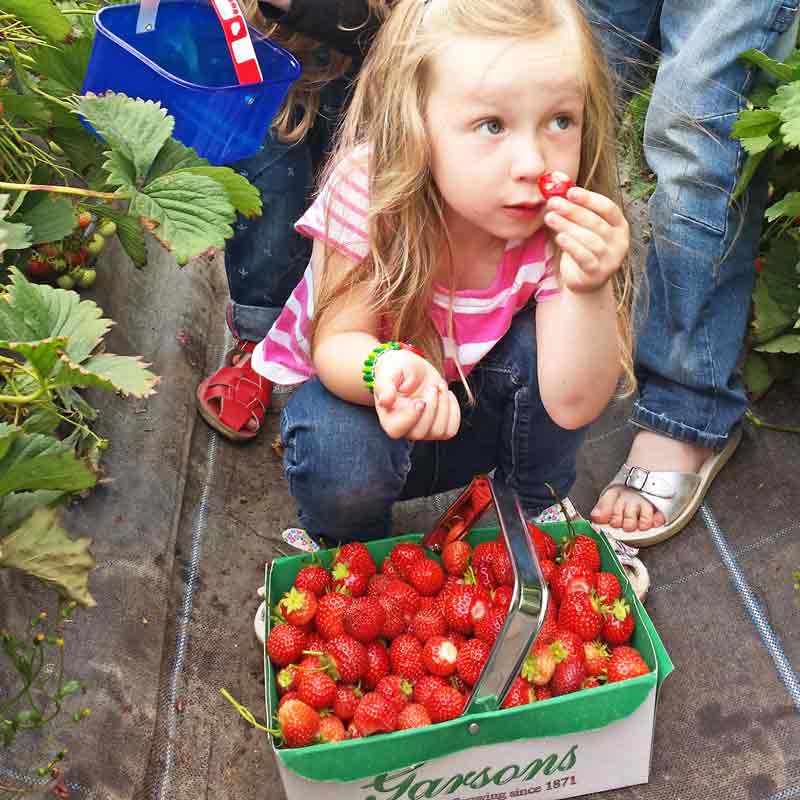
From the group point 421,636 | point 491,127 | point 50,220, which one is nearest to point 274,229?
point 50,220

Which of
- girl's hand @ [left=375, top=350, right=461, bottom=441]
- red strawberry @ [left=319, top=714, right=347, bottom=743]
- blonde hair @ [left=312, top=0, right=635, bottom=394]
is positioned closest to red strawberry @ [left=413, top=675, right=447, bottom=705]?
red strawberry @ [left=319, top=714, right=347, bottom=743]

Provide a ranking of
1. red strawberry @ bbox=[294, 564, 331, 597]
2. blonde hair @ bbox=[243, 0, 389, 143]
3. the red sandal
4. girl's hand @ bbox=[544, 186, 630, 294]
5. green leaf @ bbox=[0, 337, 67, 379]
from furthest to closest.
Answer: the red sandal < blonde hair @ bbox=[243, 0, 389, 143] < red strawberry @ bbox=[294, 564, 331, 597] < girl's hand @ bbox=[544, 186, 630, 294] < green leaf @ bbox=[0, 337, 67, 379]

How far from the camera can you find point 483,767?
1244mm

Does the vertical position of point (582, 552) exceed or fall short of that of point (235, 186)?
it falls short

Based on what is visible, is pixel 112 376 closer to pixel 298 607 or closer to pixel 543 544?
pixel 298 607

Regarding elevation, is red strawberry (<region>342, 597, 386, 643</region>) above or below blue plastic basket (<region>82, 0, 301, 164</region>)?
below

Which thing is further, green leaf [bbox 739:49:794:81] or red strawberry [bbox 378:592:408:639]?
green leaf [bbox 739:49:794:81]

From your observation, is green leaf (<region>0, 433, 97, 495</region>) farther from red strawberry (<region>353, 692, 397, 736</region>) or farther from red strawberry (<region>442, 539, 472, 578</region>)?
red strawberry (<region>442, 539, 472, 578</region>)

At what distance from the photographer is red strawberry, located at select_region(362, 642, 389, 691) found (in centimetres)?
130

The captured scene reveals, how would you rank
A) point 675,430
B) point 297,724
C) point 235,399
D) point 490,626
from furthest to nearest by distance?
point 235,399 → point 675,430 → point 490,626 → point 297,724

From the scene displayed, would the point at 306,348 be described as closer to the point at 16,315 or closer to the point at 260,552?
the point at 260,552

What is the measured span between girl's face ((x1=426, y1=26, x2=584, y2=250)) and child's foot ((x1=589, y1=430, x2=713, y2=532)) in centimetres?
68

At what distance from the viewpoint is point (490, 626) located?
1297 mm

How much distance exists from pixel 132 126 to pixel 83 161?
34 centimetres
